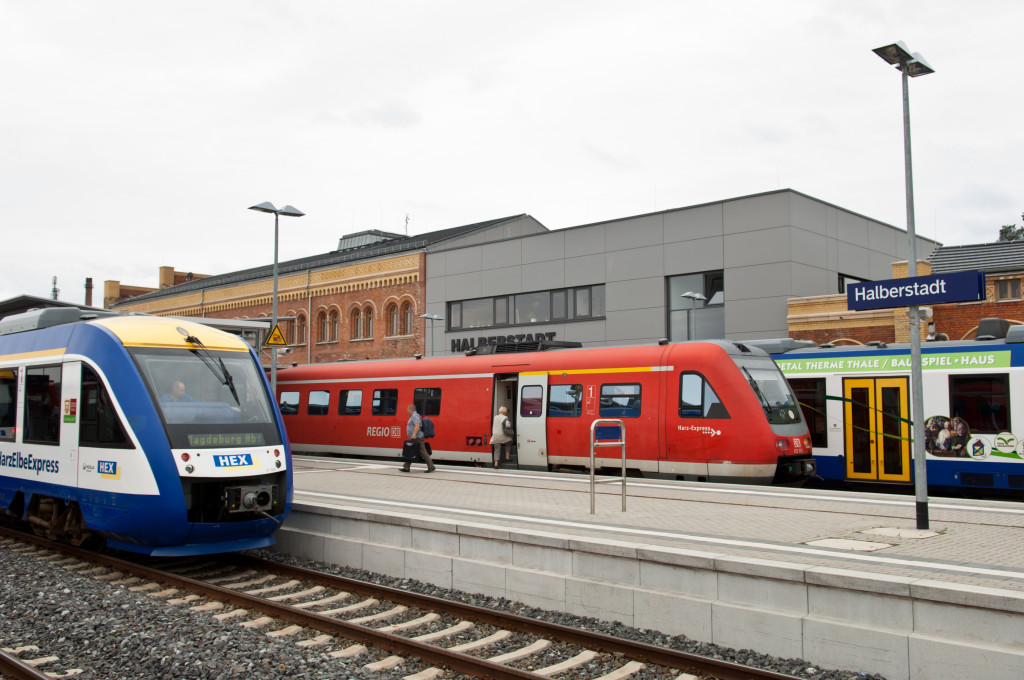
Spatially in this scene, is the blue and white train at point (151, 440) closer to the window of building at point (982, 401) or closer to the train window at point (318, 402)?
the window of building at point (982, 401)

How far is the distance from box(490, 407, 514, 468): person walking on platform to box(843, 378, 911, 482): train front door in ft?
22.3

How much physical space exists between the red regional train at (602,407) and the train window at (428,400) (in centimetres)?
4

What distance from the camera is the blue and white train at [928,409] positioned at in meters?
14.0

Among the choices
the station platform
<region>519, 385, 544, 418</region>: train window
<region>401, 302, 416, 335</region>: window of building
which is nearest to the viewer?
the station platform

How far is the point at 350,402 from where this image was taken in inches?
913

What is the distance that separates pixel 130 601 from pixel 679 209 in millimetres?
22449

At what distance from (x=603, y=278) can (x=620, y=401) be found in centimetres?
1354

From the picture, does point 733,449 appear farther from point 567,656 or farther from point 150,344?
point 150,344

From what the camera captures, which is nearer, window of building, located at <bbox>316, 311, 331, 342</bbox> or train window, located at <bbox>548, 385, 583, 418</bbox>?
train window, located at <bbox>548, 385, 583, 418</bbox>

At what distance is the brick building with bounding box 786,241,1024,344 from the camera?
23000 mm

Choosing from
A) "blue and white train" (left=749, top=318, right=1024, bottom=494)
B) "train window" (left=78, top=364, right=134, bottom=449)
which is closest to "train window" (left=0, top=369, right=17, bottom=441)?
"train window" (left=78, top=364, right=134, bottom=449)

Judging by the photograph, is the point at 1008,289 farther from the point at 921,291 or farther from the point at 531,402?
the point at 921,291

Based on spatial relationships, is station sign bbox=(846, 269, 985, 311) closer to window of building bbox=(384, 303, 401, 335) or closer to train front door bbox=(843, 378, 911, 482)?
train front door bbox=(843, 378, 911, 482)

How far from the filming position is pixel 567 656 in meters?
6.80
